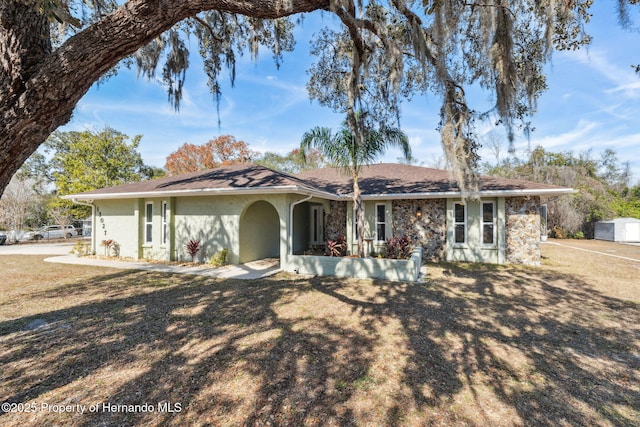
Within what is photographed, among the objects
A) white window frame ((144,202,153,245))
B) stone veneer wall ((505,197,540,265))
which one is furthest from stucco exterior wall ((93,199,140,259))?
stone veneer wall ((505,197,540,265))

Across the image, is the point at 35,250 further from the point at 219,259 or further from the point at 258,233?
the point at 258,233

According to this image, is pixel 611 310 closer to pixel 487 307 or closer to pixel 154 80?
pixel 487 307

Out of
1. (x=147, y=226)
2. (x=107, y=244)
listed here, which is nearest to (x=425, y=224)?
(x=147, y=226)

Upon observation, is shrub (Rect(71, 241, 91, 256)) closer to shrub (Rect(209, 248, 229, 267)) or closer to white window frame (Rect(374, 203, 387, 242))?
shrub (Rect(209, 248, 229, 267))

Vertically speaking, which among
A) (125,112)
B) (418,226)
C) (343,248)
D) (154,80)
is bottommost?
(343,248)

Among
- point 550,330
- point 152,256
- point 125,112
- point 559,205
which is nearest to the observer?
point 550,330

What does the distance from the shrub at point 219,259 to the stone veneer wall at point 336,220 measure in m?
4.76

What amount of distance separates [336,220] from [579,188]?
72.1ft

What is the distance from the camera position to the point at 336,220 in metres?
12.6

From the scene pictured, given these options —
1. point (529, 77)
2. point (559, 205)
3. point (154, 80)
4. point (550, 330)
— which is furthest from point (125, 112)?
point (559, 205)

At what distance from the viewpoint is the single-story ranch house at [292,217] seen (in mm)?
9742

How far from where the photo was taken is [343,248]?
10180 millimetres

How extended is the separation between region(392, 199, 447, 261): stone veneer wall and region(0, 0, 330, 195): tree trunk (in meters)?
10.3

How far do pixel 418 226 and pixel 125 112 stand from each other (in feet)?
55.4
